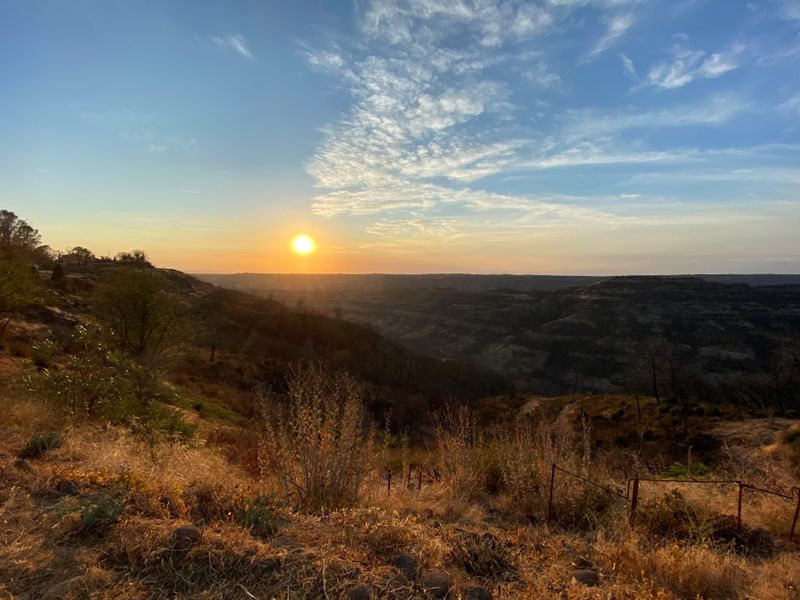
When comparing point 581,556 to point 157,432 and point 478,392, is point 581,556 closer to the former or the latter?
point 157,432

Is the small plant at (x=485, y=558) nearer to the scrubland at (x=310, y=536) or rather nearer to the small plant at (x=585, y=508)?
the scrubland at (x=310, y=536)

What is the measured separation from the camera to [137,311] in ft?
55.3

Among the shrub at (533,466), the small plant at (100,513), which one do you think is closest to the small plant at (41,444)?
the small plant at (100,513)

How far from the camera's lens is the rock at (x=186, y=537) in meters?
3.00

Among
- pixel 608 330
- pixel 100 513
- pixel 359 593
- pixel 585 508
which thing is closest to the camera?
pixel 359 593

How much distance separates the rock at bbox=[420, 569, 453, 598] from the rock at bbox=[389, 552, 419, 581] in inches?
2.6

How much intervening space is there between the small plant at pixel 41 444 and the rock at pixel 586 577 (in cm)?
505

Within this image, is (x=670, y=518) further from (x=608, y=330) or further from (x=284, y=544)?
(x=608, y=330)

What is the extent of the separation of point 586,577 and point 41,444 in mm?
5283

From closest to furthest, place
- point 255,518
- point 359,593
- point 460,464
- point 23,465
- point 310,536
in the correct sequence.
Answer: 1. point 359,593
2. point 310,536
3. point 255,518
4. point 23,465
5. point 460,464

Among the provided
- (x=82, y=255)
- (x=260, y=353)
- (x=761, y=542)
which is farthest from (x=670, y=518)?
(x=82, y=255)

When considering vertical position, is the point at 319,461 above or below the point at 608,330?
above

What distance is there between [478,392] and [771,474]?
52321 mm

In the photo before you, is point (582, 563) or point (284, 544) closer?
point (284, 544)
